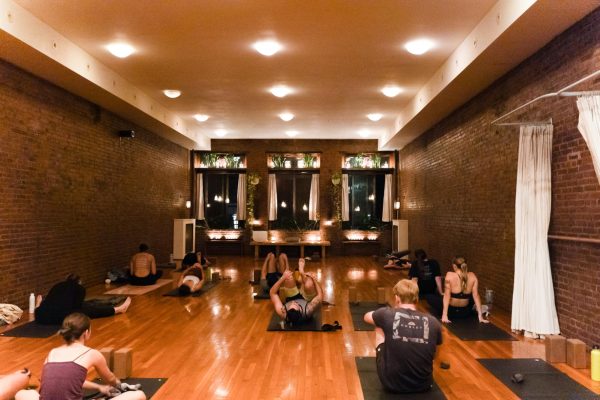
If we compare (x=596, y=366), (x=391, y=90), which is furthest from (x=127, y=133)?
(x=596, y=366)

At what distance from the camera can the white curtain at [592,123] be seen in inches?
149

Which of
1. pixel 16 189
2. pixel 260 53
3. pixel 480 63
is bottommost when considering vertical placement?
pixel 16 189

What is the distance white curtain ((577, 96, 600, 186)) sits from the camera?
3.79 m

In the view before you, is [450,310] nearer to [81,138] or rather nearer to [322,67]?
[322,67]

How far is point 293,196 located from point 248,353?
35.6ft

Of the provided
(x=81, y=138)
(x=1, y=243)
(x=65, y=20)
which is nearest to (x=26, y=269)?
(x=1, y=243)

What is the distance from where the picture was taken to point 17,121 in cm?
647

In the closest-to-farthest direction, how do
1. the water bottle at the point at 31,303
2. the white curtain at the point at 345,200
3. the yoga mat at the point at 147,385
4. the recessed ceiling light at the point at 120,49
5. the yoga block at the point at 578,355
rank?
1. the yoga mat at the point at 147,385
2. the yoga block at the point at 578,355
3. the water bottle at the point at 31,303
4. the recessed ceiling light at the point at 120,49
5. the white curtain at the point at 345,200

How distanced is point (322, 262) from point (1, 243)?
8.73 metres

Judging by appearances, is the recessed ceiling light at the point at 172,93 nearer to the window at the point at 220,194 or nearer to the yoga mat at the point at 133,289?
the yoga mat at the point at 133,289

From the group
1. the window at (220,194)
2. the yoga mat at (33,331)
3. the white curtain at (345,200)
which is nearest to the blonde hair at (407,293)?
the yoga mat at (33,331)

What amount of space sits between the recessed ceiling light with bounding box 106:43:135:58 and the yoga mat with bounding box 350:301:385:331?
17.1ft

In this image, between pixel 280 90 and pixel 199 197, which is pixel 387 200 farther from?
pixel 280 90

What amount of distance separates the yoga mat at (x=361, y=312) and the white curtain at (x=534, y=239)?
1785 millimetres
